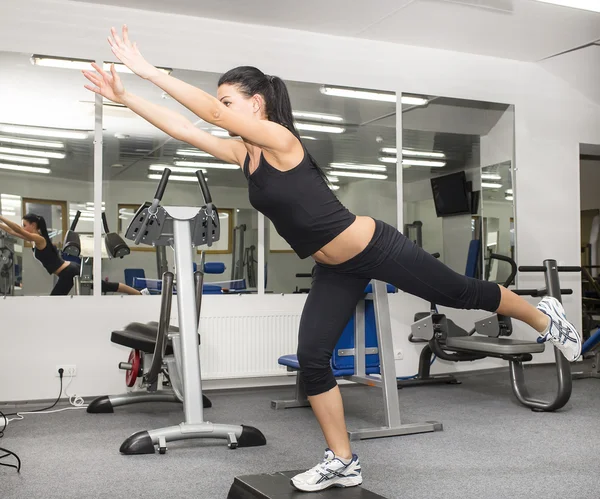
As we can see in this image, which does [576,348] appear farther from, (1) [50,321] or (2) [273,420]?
(1) [50,321]

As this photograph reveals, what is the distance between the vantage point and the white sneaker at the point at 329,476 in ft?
8.02

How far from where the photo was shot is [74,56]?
4941 mm

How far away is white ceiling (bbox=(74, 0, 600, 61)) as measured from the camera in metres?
5.11

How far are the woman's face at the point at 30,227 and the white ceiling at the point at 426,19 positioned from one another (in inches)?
A: 68.1

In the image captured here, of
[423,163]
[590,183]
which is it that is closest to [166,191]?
[423,163]

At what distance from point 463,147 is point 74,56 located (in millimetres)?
3499

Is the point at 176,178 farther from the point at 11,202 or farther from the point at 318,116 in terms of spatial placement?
the point at 318,116

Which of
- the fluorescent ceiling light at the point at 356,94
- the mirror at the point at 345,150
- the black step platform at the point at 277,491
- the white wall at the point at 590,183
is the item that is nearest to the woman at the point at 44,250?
the mirror at the point at 345,150

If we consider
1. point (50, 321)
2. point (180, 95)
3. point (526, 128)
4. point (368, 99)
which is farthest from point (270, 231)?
point (180, 95)

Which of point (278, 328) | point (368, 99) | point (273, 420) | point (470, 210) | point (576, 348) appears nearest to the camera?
point (576, 348)

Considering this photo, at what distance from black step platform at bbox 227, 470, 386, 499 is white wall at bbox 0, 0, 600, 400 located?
2723 mm

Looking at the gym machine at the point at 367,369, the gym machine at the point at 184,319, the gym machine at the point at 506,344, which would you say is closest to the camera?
the gym machine at the point at 367,369

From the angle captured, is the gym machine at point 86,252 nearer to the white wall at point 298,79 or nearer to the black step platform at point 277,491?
the white wall at point 298,79

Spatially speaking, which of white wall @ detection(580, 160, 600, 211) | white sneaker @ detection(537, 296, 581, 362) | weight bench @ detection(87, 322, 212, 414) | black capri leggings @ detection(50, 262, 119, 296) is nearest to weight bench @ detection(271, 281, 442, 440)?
weight bench @ detection(87, 322, 212, 414)
